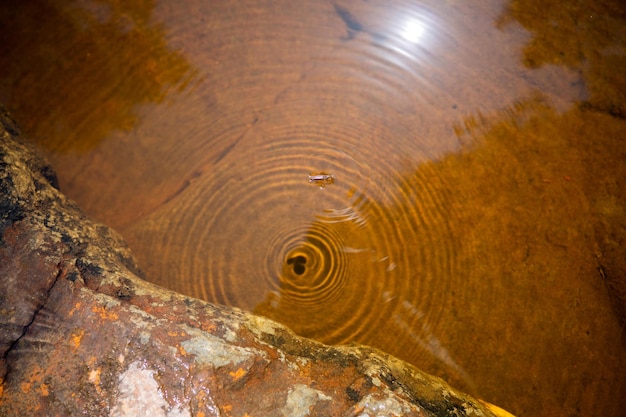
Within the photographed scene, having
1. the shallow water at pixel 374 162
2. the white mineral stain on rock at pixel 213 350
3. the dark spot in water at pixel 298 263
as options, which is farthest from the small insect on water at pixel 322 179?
the white mineral stain on rock at pixel 213 350

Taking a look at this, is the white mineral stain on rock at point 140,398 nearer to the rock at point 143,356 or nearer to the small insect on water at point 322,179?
the rock at point 143,356

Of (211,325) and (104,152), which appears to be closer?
(211,325)

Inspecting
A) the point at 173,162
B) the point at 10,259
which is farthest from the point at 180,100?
the point at 10,259

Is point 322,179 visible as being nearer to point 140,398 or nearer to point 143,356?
point 143,356

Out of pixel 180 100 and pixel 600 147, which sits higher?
pixel 600 147

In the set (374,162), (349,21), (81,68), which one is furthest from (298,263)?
(81,68)

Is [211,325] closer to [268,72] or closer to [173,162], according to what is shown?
[173,162]

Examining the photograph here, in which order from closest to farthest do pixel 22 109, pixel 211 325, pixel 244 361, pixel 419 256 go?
pixel 244 361 < pixel 211 325 < pixel 419 256 < pixel 22 109
